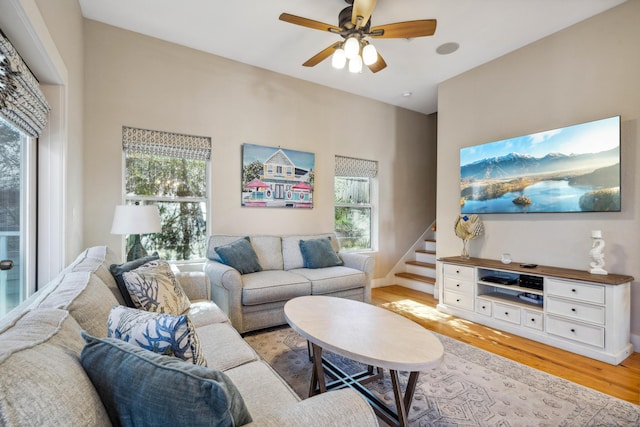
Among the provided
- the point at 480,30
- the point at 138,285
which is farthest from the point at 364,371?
the point at 480,30

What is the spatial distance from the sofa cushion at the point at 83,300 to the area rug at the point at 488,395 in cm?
129

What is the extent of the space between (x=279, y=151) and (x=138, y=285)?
101 inches

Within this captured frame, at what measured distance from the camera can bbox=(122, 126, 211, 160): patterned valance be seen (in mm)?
3061

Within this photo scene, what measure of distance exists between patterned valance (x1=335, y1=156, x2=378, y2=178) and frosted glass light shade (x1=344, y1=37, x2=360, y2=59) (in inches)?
84.9

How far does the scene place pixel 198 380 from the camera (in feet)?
2.17

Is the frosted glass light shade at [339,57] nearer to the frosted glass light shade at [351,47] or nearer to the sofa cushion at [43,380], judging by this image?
the frosted glass light shade at [351,47]

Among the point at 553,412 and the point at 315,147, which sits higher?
the point at 315,147

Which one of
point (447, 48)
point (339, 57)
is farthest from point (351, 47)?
→ point (447, 48)

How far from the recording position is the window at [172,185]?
123 inches

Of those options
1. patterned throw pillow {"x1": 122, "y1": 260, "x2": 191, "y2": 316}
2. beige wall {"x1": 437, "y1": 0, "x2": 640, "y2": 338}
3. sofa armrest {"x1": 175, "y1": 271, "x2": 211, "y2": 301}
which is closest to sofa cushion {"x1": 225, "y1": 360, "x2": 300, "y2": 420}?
patterned throw pillow {"x1": 122, "y1": 260, "x2": 191, "y2": 316}

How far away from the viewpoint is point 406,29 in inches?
90.2

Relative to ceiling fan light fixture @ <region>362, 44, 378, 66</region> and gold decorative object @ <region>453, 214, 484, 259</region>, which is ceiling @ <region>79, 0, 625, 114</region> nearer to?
ceiling fan light fixture @ <region>362, 44, 378, 66</region>

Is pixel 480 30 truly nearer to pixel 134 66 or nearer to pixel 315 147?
pixel 315 147

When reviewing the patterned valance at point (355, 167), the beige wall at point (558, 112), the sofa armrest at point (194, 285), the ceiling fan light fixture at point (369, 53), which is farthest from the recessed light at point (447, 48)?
the sofa armrest at point (194, 285)
